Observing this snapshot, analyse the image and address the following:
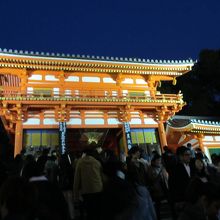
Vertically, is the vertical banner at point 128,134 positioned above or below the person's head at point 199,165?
above

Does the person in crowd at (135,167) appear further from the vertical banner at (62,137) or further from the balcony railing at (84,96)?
the balcony railing at (84,96)

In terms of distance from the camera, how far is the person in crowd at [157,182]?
592 cm

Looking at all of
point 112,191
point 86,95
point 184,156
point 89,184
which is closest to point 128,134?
point 86,95

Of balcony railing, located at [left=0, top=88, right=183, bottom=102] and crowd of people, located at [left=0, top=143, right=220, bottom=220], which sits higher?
balcony railing, located at [left=0, top=88, right=183, bottom=102]

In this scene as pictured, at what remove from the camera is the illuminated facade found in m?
13.9

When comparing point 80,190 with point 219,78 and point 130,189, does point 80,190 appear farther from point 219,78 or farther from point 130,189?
point 219,78

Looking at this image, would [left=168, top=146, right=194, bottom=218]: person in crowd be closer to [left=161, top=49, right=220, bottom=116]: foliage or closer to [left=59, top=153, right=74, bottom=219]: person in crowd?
[left=59, top=153, right=74, bottom=219]: person in crowd

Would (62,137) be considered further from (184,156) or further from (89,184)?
(89,184)

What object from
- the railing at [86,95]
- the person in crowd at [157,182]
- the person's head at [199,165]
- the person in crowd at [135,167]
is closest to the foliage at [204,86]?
the railing at [86,95]

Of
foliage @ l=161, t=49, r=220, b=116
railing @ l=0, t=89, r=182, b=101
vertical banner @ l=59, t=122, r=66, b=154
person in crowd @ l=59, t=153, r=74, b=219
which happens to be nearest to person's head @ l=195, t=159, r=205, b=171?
person in crowd @ l=59, t=153, r=74, b=219

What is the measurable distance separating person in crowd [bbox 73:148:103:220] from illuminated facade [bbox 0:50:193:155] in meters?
9.46

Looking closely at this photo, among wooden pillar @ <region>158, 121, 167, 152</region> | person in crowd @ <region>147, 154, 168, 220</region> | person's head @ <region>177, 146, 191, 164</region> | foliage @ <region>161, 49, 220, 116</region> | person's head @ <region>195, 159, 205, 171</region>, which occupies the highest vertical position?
foliage @ <region>161, 49, 220, 116</region>

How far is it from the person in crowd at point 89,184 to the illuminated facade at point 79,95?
31.0ft

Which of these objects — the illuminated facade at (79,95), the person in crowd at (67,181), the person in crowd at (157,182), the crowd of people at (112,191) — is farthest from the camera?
the illuminated facade at (79,95)
